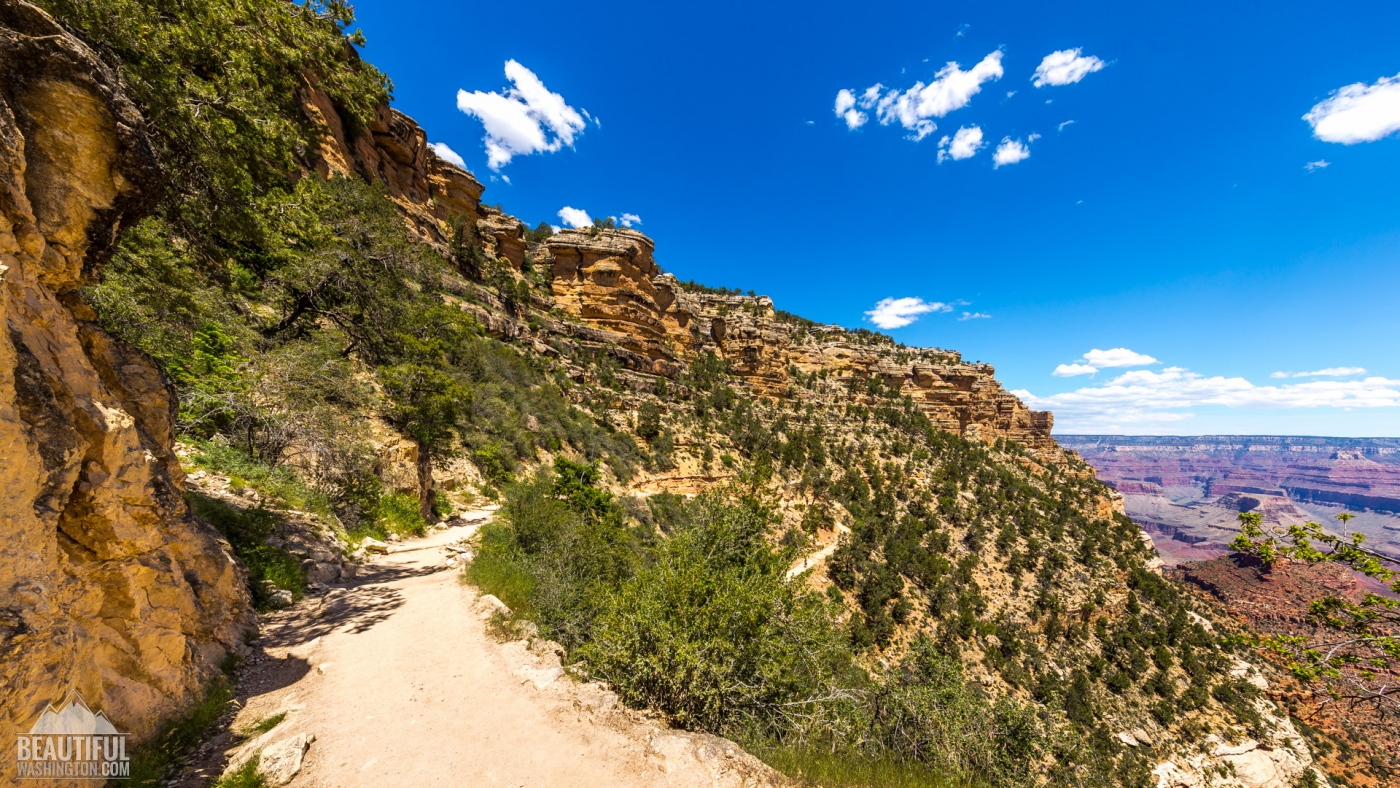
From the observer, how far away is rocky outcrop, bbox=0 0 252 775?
2244 millimetres

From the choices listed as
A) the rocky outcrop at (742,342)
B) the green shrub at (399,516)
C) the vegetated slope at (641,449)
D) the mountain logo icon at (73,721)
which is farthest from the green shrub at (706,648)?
the rocky outcrop at (742,342)

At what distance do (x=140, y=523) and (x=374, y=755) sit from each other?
8.49ft

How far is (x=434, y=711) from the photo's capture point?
418 centimetres

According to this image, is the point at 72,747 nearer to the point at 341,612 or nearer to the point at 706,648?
the point at 341,612

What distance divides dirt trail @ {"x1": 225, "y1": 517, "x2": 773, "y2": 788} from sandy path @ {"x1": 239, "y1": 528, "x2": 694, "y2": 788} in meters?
0.01

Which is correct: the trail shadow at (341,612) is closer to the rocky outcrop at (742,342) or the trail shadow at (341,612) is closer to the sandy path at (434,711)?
the sandy path at (434,711)

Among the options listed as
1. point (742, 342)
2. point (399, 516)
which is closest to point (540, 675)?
point (399, 516)

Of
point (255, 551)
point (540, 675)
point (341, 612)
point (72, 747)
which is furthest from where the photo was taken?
point (341, 612)

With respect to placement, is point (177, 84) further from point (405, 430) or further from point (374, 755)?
point (405, 430)

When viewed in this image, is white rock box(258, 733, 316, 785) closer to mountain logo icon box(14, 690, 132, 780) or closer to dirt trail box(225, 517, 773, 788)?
dirt trail box(225, 517, 773, 788)

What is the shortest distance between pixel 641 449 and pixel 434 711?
1987 cm

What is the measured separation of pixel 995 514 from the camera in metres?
26.4

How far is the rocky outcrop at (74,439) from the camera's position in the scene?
2.24m

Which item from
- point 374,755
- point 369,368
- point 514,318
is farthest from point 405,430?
point 514,318
